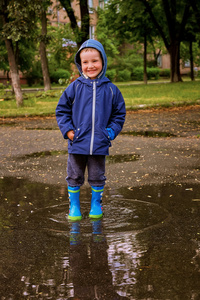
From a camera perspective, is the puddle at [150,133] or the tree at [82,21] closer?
the puddle at [150,133]

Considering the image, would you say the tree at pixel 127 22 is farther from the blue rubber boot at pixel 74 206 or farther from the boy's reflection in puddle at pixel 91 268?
the boy's reflection in puddle at pixel 91 268

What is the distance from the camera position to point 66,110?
14.3ft

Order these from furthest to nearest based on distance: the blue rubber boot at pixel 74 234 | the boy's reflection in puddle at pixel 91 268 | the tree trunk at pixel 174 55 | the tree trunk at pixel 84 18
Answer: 1. the tree trunk at pixel 174 55
2. the tree trunk at pixel 84 18
3. the blue rubber boot at pixel 74 234
4. the boy's reflection in puddle at pixel 91 268

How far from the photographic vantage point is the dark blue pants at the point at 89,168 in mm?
4430

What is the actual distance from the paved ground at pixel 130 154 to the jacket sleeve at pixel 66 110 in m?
1.71

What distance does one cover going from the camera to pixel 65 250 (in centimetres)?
355

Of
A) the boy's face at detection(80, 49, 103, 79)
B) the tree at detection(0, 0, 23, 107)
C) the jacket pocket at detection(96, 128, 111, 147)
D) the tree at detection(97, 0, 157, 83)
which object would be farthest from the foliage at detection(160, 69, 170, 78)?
the jacket pocket at detection(96, 128, 111, 147)

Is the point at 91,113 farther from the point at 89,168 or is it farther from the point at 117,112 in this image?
the point at 89,168

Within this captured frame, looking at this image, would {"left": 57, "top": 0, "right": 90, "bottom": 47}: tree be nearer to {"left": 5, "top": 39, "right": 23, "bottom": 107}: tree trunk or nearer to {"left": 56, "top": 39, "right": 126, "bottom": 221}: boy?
{"left": 5, "top": 39, "right": 23, "bottom": 107}: tree trunk

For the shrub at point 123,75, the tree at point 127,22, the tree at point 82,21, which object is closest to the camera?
the tree at point 82,21

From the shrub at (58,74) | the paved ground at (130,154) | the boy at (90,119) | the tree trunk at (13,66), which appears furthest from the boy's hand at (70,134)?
the shrub at (58,74)

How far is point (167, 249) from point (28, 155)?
5099 millimetres

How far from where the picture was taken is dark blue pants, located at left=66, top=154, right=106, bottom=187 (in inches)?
174

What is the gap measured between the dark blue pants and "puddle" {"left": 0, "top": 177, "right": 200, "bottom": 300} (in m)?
0.34
